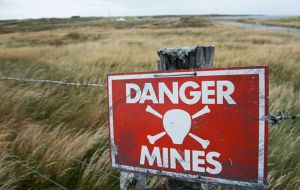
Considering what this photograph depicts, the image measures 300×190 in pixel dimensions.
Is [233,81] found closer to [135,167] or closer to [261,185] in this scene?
[261,185]

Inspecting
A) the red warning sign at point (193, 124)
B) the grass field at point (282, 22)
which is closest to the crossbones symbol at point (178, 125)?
the red warning sign at point (193, 124)

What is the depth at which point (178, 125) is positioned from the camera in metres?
2.03

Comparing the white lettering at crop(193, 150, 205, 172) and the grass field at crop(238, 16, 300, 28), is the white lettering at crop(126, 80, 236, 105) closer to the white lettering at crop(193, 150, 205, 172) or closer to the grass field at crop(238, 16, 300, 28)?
the white lettering at crop(193, 150, 205, 172)

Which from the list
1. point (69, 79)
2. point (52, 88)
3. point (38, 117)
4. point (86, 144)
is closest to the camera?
point (86, 144)

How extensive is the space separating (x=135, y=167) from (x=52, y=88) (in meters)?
3.41

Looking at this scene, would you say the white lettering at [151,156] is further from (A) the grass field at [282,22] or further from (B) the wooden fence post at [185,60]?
(A) the grass field at [282,22]

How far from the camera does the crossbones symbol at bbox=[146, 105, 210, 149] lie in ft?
6.52

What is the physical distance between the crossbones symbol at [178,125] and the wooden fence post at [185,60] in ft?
0.87

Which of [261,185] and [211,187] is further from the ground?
[261,185]

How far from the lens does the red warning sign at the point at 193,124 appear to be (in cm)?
187

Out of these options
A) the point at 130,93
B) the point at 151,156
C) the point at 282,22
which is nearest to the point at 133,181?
the point at 151,156

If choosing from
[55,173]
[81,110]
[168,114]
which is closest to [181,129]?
[168,114]

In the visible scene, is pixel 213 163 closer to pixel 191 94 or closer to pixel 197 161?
pixel 197 161

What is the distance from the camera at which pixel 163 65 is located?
87.2 inches
